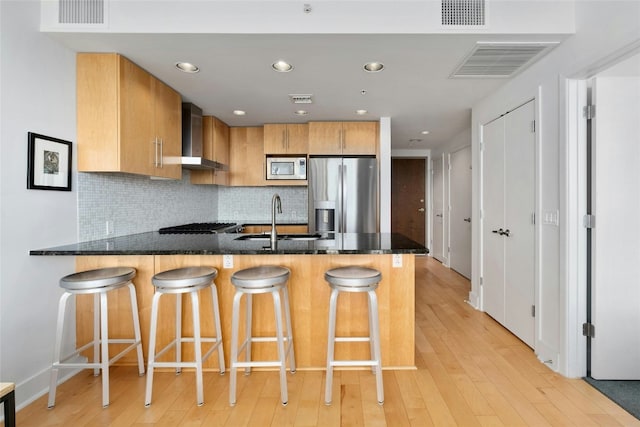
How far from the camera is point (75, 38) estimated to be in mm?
2143

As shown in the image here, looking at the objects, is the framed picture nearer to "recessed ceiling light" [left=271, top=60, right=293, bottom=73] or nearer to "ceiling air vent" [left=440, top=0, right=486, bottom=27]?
"recessed ceiling light" [left=271, top=60, right=293, bottom=73]

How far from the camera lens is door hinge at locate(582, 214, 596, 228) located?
7.04ft

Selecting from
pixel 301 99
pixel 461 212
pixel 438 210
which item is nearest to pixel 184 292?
pixel 301 99

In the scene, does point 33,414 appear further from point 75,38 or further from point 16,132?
point 75,38

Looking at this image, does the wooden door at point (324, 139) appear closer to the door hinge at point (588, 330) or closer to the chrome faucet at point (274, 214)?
the chrome faucet at point (274, 214)

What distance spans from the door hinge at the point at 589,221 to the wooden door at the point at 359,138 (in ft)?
8.18

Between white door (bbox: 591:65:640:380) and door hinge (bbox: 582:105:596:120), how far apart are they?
0.08 ft

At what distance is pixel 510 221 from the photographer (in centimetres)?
296

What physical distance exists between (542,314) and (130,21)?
3553mm

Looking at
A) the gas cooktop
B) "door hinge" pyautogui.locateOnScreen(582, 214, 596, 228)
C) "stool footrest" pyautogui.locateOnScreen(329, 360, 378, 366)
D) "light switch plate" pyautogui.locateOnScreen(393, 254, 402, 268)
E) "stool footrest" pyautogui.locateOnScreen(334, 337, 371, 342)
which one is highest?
"door hinge" pyautogui.locateOnScreen(582, 214, 596, 228)

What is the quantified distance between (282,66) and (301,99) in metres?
0.83

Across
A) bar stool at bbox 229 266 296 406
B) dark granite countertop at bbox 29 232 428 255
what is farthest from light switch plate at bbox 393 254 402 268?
bar stool at bbox 229 266 296 406

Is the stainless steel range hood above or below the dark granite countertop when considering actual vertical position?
above

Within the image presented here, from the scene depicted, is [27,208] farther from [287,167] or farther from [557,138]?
[557,138]
